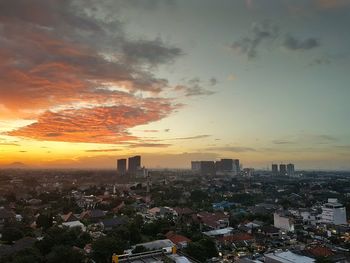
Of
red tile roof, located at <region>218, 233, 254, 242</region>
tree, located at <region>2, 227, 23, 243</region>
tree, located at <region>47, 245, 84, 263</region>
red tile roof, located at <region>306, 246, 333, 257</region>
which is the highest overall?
tree, located at <region>47, 245, 84, 263</region>

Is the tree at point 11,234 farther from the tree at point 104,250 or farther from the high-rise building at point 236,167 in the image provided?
the high-rise building at point 236,167

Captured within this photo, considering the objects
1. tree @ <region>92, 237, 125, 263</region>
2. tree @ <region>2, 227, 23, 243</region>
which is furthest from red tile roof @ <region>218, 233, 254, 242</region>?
tree @ <region>2, 227, 23, 243</region>

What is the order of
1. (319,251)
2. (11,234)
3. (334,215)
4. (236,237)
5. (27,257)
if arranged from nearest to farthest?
1. (27,257)
2. (319,251)
3. (11,234)
4. (236,237)
5. (334,215)

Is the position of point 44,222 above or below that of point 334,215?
above

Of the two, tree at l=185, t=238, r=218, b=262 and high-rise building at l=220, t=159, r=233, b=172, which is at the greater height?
high-rise building at l=220, t=159, r=233, b=172

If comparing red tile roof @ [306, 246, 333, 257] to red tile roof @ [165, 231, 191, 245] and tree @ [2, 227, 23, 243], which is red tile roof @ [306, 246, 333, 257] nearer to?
red tile roof @ [165, 231, 191, 245]

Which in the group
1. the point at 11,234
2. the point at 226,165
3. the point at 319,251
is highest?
the point at 226,165

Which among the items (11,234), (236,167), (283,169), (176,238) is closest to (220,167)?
(236,167)

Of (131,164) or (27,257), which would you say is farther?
(131,164)

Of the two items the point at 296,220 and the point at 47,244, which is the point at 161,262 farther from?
the point at 296,220

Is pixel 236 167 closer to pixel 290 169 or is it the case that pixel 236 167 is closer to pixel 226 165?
pixel 226 165

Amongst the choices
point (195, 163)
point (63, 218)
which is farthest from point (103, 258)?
point (195, 163)
